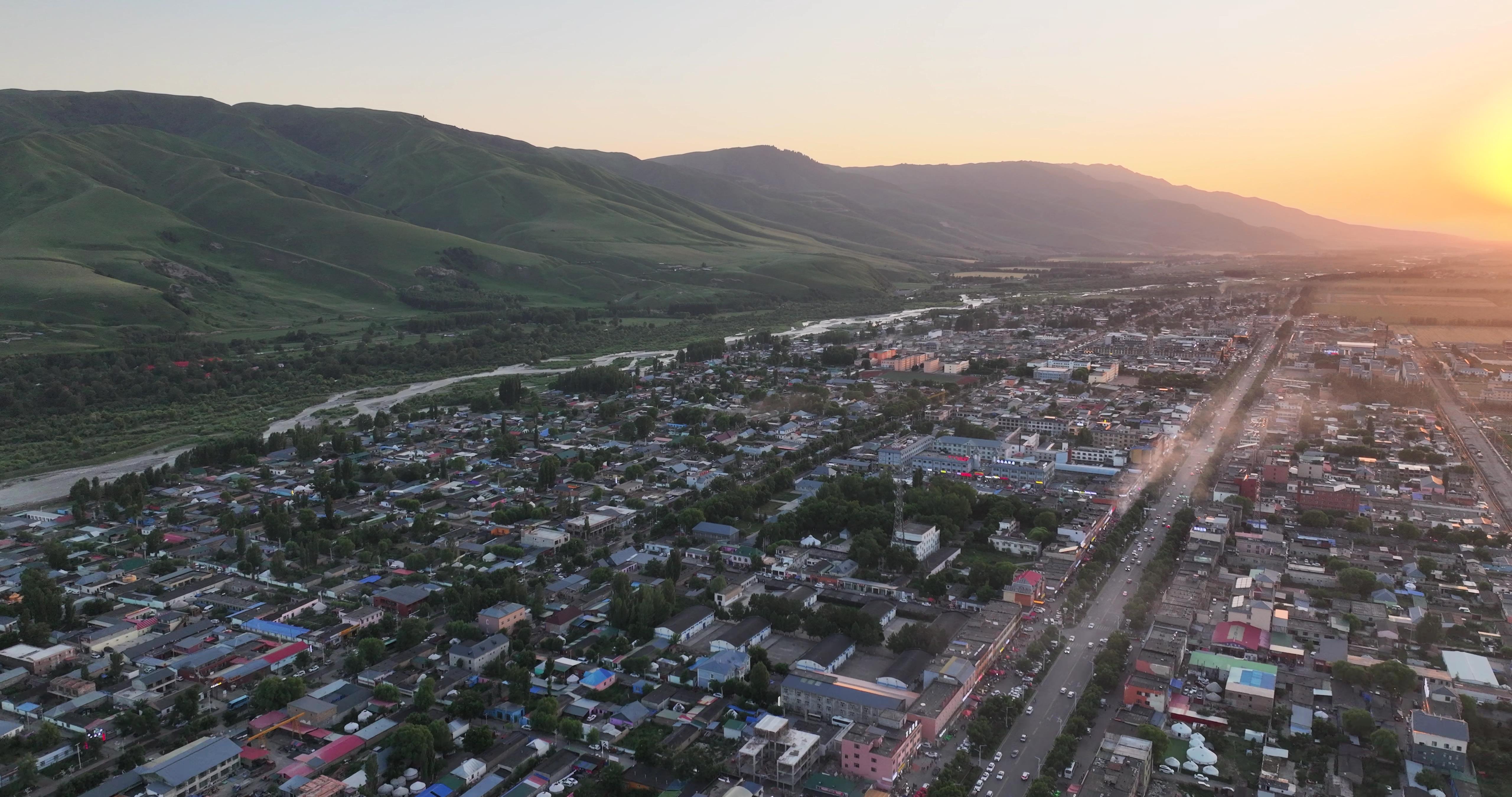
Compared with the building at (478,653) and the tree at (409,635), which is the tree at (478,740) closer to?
the building at (478,653)

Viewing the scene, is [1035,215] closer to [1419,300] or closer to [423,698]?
[1419,300]

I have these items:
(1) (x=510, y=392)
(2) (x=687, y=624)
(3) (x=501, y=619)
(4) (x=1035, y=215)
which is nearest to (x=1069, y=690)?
(2) (x=687, y=624)

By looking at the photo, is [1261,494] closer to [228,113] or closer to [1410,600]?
[1410,600]

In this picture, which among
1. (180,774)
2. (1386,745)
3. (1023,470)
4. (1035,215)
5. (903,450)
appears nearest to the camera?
(180,774)

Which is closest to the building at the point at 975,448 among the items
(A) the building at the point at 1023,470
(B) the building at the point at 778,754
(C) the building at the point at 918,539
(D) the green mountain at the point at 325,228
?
(A) the building at the point at 1023,470

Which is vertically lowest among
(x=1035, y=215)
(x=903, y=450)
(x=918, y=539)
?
(x=918, y=539)

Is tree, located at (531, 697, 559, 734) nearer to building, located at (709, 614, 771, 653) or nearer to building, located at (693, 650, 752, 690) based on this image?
building, located at (693, 650, 752, 690)

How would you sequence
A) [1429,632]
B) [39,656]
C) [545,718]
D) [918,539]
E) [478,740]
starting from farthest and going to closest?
[918,539] → [1429,632] → [39,656] → [545,718] → [478,740]

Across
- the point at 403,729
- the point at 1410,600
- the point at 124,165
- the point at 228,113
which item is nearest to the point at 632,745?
the point at 403,729
